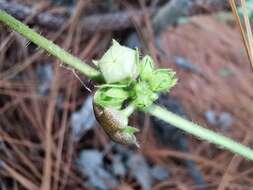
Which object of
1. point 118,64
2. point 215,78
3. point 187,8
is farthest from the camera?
point 215,78

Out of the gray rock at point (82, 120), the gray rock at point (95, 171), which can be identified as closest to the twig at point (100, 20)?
the gray rock at point (82, 120)

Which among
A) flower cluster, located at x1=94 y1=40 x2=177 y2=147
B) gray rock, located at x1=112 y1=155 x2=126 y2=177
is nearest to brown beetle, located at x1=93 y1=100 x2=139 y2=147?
flower cluster, located at x1=94 y1=40 x2=177 y2=147

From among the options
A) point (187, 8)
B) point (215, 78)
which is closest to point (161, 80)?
point (187, 8)

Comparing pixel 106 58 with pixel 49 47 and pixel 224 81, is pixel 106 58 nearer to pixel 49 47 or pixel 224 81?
pixel 49 47

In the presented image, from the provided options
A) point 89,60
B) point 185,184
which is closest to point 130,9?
point 89,60

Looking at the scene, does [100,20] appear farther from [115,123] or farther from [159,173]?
[115,123]

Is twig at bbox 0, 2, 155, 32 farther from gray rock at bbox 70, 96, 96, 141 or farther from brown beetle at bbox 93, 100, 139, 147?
brown beetle at bbox 93, 100, 139, 147

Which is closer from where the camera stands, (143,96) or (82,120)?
(143,96)
